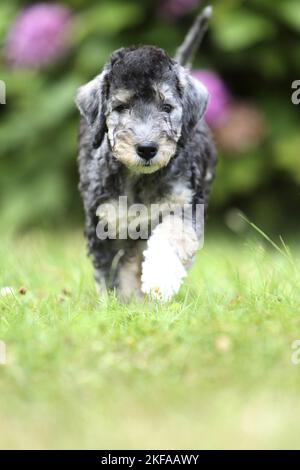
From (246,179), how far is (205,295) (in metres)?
5.34

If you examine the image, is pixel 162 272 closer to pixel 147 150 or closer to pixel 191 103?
pixel 147 150

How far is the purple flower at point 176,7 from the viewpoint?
403 inches

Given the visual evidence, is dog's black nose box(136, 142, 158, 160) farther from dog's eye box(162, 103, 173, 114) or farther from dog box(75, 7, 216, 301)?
dog's eye box(162, 103, 173, 114)

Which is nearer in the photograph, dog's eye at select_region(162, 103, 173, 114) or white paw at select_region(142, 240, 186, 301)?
white paw at select_region(142, 240, 186, 301)

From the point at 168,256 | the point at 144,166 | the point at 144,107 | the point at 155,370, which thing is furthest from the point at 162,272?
the point at 155,370

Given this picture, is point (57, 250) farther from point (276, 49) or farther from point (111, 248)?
point (276, 49)

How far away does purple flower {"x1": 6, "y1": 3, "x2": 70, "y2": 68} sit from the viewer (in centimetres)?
1007

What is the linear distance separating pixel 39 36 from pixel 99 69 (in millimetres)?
751

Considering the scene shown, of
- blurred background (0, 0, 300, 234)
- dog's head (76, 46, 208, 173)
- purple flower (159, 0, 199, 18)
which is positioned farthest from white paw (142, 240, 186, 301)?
purple flower (159, 0, 199, 18)

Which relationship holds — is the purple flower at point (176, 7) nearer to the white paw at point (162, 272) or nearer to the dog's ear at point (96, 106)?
the dog's ear at point (96, 106)

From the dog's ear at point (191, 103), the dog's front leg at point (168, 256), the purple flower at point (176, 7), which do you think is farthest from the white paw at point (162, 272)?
the purple flower at point (176, 7)

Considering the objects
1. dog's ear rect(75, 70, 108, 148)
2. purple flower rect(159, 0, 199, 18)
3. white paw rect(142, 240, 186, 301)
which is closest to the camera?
white paw rect(142, 240, 186, 301)

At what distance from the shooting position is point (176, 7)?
33.7ft
